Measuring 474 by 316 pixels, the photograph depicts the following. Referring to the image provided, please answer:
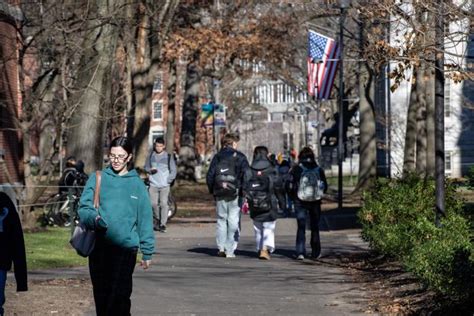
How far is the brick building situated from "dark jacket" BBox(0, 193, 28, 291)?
13057mm

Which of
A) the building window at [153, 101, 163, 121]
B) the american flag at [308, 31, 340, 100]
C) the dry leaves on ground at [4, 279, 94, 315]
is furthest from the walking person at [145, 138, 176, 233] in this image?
the building window at [153, 101, 163, 121]

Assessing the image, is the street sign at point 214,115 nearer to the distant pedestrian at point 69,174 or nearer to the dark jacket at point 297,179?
the distant pedestrian at point 69,174

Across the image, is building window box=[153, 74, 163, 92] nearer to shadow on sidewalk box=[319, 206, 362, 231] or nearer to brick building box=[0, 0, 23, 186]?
brick building box=[0, 0, 23, 186]

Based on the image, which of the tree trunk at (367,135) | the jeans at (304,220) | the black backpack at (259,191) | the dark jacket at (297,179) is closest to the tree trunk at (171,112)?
the tree trunk at (367,135)

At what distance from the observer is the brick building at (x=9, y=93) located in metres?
24.9

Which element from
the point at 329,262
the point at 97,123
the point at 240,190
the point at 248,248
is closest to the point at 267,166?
the point at 240,190

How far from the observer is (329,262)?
18547 millimetres

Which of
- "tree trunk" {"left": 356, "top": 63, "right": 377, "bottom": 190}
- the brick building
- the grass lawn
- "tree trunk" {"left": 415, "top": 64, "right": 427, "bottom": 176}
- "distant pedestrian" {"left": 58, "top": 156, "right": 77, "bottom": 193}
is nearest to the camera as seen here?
the grass lawn

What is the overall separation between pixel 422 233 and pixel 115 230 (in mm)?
4936

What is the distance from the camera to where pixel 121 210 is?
9164 millimetres

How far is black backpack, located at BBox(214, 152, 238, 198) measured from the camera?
60.5 feet

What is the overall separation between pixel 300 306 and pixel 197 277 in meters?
3.24

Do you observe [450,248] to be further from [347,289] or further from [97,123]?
[97,123]

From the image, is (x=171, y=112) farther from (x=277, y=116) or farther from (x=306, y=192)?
(x=277, y=116)
